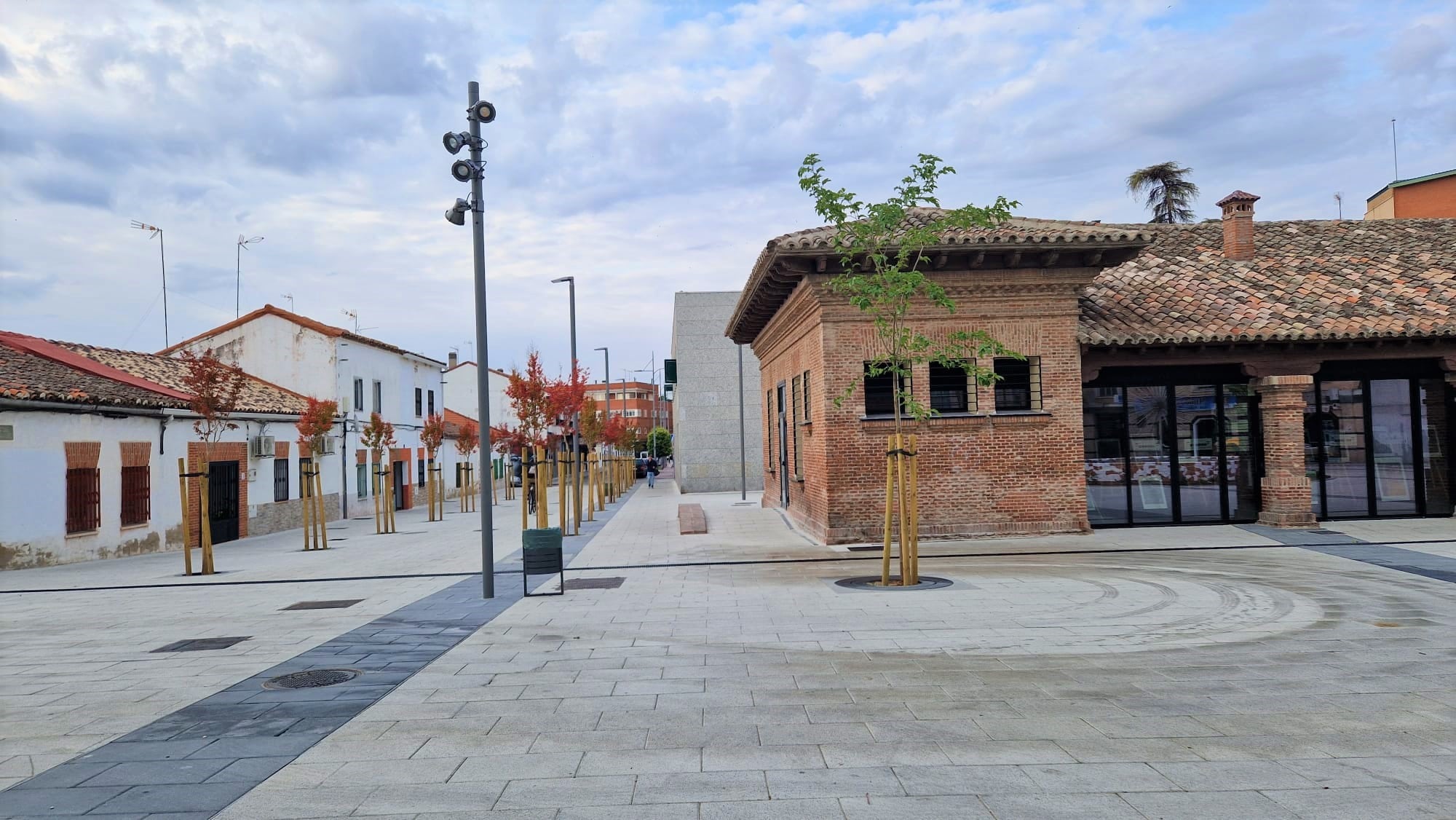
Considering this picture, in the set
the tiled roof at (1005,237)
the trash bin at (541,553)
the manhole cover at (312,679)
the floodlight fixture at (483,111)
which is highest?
the floodlight fixture at (483,111)

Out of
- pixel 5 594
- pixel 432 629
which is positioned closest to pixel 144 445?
pixel 5 594

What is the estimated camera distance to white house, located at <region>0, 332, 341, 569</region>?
17234 millimetres

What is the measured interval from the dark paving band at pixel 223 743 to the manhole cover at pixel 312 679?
78 mm

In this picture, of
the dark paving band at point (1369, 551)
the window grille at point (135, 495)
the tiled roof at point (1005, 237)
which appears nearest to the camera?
the dark paving band at point (1369, 551)

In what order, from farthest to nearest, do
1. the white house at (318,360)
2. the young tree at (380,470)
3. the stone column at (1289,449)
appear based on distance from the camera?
1. the white house at (318,360)
2. the young tree at (380,470)
3. the stone column at (1289,449)

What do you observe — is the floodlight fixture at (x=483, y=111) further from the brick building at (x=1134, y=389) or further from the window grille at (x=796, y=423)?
the window grille at (x=796, y=423)

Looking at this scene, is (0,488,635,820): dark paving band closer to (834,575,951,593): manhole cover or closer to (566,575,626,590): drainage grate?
(566,575,626,590): drainage grate

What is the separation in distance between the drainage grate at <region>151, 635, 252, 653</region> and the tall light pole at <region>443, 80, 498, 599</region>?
9.01ft

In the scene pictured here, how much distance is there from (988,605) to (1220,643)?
7.88 feet

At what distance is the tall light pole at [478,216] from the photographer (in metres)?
11.2

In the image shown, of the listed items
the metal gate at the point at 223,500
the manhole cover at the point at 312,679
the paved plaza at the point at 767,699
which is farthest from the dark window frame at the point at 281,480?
the manhole cover at the point at 312,679

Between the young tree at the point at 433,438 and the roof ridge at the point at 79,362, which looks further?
the young tree at the point at 433,438

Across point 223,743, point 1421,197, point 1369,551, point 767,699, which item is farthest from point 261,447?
point 1421,197

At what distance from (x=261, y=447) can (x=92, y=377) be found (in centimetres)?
534
